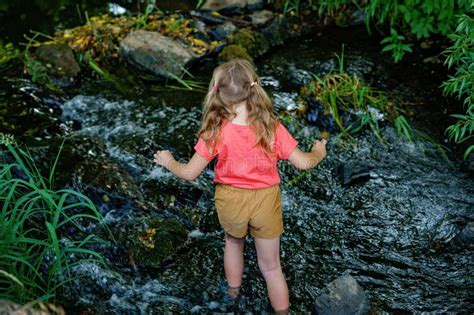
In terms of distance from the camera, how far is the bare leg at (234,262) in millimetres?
3479

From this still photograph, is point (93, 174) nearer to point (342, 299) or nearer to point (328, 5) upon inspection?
point (342, 299)

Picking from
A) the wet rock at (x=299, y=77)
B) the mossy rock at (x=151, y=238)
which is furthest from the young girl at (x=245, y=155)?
the wet rock at (x=299, y=77)

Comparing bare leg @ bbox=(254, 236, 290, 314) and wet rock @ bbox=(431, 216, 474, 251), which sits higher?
bare leg @ bbox=(254, 236, 290, 314)

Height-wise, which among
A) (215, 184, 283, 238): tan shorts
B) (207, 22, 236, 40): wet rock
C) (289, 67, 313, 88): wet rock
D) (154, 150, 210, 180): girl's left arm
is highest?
(154, 150, 210, 180): girl's left arm

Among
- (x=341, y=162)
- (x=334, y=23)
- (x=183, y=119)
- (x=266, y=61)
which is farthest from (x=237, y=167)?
(x=334, y=23)

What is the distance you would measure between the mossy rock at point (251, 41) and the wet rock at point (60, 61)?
6.06 feet

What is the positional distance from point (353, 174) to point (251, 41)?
261 cm

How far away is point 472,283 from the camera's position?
376 cm

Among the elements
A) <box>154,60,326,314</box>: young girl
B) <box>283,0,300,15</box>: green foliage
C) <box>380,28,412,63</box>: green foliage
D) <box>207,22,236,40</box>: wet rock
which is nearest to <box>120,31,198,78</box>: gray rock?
<box>207,22,236,40</box>: wet rock

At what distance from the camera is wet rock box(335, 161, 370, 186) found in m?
4.82

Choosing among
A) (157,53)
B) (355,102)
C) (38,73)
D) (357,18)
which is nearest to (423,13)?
(357,18)

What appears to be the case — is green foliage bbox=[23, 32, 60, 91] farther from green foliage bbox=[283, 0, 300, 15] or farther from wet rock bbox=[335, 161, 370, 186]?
wet rock bbox=[335, 161, 370, 186]

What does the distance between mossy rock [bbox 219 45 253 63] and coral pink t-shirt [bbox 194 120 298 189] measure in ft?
11.5

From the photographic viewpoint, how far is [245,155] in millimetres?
3111
